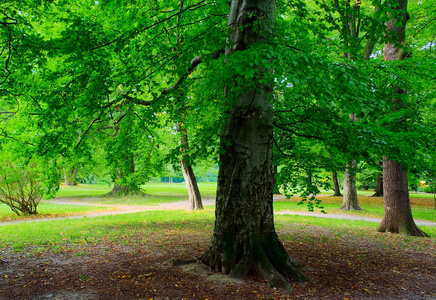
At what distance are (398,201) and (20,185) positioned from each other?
14.6m

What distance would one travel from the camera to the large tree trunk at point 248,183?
4.87 meters

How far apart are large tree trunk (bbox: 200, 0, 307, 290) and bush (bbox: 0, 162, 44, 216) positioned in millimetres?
10212

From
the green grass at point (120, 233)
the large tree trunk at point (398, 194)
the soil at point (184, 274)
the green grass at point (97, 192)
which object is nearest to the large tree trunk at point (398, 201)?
the large tree trunk at point (398, 194)

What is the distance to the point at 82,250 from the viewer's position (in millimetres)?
6660

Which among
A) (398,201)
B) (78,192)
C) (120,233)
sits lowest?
(78,192)

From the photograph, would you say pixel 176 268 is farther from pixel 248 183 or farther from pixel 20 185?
pixel 20 185

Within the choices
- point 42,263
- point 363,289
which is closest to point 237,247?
point 363,289

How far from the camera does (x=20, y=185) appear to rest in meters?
12.8

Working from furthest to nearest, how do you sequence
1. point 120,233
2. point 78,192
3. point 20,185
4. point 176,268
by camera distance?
1. point 78,192
2. point 20,185
3. point 120,233
4. point 176,268

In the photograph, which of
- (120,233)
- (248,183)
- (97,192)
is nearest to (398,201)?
(248,183)

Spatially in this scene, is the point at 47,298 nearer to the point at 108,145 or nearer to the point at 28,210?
the point at 108,145

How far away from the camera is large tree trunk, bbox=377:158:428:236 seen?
8.86 m

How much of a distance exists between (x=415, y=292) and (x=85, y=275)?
5257 millimetres

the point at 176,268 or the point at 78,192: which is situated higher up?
the point at 176,268
